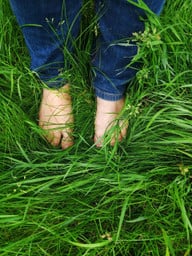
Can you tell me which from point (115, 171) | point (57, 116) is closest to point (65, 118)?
point (57, 116)

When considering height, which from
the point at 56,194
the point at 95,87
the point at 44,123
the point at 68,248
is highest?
the point at 95,87

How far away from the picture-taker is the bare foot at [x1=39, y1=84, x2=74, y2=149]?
3.97ft

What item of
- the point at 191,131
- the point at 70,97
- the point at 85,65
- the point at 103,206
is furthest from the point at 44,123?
the point at 191,131

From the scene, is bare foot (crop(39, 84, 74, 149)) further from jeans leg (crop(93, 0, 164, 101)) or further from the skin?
jeans leg (crop(93, 0, 164, 101))

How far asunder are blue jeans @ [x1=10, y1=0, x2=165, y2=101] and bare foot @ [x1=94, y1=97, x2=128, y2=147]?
3cm

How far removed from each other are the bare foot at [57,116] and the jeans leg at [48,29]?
0.06 meters

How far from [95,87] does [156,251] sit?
515 mm

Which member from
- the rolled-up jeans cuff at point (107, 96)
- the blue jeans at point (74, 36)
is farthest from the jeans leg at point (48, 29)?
the rolled-up jeans cuff at point (107, 96)

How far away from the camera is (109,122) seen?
4.00 ft

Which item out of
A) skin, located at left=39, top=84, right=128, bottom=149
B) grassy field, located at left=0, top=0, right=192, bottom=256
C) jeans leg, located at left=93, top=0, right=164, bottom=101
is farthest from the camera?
skin, located at left=39, top=84, right=128, bottom=149

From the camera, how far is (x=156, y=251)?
41.3 inches

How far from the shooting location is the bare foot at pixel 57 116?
121cm

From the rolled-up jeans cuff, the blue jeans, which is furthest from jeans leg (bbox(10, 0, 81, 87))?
the rolled-up jeans cuff

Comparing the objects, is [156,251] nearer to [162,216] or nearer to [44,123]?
[162,216]
